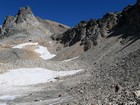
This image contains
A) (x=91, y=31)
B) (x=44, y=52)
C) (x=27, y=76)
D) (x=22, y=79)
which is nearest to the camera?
(x=22, y=79)

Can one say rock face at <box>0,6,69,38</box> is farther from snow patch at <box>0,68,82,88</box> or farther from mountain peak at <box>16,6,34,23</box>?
snow patch at <box>0,68,82,88</box>

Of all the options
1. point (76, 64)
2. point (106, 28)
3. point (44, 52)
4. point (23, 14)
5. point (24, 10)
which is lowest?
point (76, 64)

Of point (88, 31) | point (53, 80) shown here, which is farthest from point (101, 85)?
point (88, 31)

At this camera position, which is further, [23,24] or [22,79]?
[23,24]

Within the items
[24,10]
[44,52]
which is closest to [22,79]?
[44,52]

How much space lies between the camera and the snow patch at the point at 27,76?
147ft

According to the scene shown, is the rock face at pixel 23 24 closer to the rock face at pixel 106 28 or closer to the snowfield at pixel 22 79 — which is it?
the rock face at pixel 106 28

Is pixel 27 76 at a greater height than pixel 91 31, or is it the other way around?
pixel 91 31

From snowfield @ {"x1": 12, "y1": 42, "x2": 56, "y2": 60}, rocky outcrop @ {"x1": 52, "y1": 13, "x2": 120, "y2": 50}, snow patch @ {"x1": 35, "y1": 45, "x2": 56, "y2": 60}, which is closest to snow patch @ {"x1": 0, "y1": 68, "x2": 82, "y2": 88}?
rocky outcrop @ {"x1": 52, "y1": 13, "x2": 120, "y2": 50}

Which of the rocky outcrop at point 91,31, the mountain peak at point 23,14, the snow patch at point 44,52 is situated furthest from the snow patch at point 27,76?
the mountain peak at point 23,14

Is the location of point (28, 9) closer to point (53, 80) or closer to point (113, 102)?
point (53, 80)

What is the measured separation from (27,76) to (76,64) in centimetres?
1333

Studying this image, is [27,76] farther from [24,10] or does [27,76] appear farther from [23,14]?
[24,10]

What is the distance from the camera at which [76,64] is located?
59.9 meters
